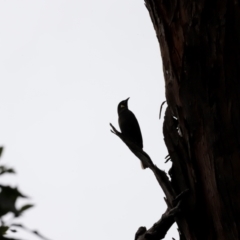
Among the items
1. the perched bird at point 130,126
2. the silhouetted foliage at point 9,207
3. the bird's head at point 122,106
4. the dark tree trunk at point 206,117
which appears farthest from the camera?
the bird's head at point 122,106

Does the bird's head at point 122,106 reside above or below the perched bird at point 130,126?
above

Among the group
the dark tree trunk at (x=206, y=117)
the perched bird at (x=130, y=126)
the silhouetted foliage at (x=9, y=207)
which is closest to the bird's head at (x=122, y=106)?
the perched bird at (x=130, y=126)

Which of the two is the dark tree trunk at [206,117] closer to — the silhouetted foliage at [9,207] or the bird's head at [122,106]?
the silhouetted foliage at [9,207]

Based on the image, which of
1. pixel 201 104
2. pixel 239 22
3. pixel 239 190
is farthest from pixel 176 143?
pixel 239 22

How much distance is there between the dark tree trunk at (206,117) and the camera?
2.66 m

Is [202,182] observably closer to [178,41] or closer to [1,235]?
[178,41]

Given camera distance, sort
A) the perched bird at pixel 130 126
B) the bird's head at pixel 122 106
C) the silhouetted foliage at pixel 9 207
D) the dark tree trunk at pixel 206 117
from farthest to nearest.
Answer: the bird's head at pixel 122 106
the perched bird at pixel 130 126
the dark tree trunk at pixel 206 117
the silhouetted foliage at pixel 9 207

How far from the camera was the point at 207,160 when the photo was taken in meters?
2.75

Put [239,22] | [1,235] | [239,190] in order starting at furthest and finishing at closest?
[239,22], [239,190], [1,235]

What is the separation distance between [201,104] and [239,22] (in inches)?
18.7

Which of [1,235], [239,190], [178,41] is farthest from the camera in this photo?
[178,41]

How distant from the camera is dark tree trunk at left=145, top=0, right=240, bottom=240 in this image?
105 inches

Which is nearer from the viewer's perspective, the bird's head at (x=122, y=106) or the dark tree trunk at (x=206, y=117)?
the dark tree trunk at (x=206, y=117)

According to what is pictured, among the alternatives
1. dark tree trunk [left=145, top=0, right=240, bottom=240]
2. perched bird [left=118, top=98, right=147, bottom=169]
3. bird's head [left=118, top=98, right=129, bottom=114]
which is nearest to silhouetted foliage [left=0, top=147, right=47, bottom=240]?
dark tree trunk [left=145, top=0, right=240, bottom=240]
